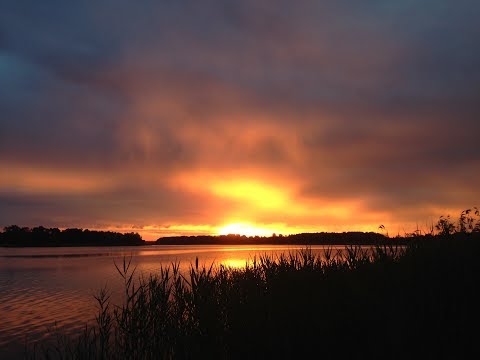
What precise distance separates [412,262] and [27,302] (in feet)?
93.0

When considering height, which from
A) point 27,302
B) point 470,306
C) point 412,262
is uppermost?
point 412,262

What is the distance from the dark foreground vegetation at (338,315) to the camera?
7.96m

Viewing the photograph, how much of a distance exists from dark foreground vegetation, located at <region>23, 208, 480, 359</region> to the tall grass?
0.08ft

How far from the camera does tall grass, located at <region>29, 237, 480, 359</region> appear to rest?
799 centimetres

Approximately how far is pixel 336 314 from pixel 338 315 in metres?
0.06

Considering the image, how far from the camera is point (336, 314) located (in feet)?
30.4

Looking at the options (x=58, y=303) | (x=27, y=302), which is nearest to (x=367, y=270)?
(x=58, y=303)

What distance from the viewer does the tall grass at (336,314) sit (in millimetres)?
7992

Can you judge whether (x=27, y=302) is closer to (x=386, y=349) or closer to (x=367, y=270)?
(x=367, y=270)

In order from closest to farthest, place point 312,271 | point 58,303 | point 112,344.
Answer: point 312,271
point 112,344
point 58,303

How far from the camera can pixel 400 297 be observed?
871cm

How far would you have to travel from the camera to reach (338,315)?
30.2 ft

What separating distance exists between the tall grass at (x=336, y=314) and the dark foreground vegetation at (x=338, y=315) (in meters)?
0.02

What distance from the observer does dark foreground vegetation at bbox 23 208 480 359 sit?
313 inches
